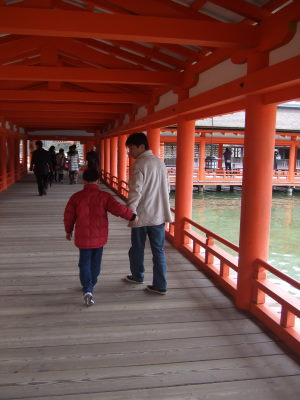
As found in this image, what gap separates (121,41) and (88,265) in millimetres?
3580

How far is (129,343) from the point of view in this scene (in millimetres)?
3164

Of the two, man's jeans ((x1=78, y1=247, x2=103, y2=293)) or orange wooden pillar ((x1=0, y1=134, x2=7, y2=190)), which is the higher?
orange wooden pillar ((x1=0, y1=134, x2=7, y2=190))

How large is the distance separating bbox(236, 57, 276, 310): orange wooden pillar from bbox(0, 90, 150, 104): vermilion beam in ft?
16.6

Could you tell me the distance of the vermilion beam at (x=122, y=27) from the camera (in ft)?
10.6

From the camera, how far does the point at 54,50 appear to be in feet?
20.7

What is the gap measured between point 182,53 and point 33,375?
4.37 meters

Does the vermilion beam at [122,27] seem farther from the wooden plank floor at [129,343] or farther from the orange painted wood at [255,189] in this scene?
the wooden plank floor at [129,343]

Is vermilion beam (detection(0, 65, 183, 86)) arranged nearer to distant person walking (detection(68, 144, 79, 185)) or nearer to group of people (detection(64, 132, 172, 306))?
group of people (detection(64, 132, 172, 306))

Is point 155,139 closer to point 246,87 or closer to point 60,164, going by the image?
point 246,87

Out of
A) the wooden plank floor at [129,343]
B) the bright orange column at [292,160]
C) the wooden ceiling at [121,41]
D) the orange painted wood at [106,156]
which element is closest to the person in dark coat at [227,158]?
the bright orange column at [292,160]

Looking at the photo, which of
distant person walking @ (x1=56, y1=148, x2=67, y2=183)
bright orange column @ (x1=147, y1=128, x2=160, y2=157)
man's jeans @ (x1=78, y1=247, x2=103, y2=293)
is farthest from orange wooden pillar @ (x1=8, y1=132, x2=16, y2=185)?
man's jeans @ (x1=78, y1=247, x2=103, y2=293)

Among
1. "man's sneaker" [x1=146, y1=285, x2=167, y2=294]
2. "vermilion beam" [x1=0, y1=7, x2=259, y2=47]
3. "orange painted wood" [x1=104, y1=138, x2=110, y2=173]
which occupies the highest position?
"vermilion beam" [x1=0, y1=7, x2=259, y2=47]

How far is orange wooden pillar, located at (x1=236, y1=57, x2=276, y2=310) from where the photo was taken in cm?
365

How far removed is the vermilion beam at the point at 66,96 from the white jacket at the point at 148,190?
4805 millimetres
